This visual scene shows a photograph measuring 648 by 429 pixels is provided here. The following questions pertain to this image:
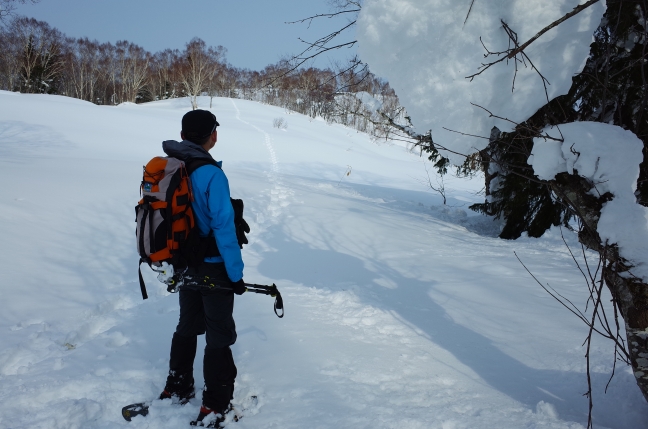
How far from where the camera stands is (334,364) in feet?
9.39

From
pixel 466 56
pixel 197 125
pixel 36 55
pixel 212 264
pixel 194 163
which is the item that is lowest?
pixel 212 264

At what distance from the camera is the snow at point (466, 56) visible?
247 cm

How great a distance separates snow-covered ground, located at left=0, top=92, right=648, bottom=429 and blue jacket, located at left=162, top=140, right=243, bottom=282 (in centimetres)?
97

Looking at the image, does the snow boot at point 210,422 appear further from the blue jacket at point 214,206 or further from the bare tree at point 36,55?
the bare tree at point 36,55

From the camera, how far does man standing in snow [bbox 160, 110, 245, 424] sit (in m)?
2.23

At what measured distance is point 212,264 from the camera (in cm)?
232

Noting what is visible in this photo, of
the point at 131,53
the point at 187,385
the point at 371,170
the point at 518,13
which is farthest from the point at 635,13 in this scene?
the point at 131,53

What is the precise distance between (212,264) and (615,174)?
2178 mm

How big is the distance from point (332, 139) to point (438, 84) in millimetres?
27602

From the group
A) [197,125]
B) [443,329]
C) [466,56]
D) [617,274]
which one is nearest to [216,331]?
[197,125]

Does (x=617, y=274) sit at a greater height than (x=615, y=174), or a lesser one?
lesser

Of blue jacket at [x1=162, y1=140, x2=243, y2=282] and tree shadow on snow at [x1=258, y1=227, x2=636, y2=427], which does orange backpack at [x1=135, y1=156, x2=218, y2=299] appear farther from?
tree shadow on snow at [x1=258, y1=227, x2=636, y2=427]

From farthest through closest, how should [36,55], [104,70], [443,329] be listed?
[104,70]
[36,55]
[443,329]

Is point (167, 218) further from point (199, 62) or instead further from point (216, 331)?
point (199, 62)
